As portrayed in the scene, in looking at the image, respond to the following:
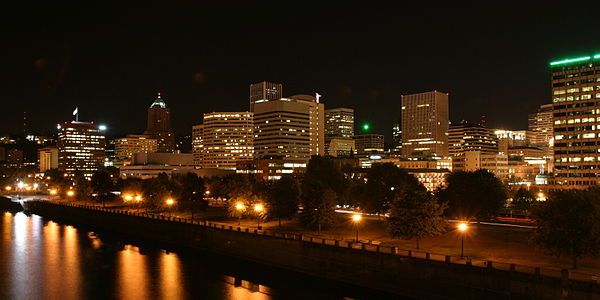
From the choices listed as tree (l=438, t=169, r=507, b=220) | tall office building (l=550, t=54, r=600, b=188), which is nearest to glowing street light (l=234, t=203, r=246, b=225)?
tree (l=438, t=169, r=507, b=220)

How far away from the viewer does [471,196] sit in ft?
203

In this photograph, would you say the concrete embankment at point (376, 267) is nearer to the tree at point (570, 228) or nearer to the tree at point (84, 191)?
the tree at point (570, 228)

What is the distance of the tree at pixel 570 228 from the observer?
3681cm

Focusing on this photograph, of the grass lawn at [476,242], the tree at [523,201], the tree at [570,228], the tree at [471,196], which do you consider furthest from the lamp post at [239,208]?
the tree at [523,201]

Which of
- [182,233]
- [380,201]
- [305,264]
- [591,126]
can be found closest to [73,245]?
[182,233]

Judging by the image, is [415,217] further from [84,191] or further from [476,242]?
[84,191]

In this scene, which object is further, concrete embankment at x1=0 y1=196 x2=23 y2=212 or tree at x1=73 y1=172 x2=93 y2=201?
concrete embankment at x1=0 y1=196 x2=23 y2=212

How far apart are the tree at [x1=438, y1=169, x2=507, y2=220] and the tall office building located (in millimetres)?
86779

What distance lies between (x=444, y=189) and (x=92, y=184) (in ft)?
293

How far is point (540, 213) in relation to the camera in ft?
130

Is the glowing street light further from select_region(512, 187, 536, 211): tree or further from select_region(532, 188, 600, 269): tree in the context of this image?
select_region(512, 187, 536, 211): tree

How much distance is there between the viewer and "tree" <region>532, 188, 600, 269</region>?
1449 inches

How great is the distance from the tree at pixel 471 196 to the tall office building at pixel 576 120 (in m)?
86.8

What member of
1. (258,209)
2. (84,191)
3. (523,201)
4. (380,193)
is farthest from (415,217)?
(84,191)
